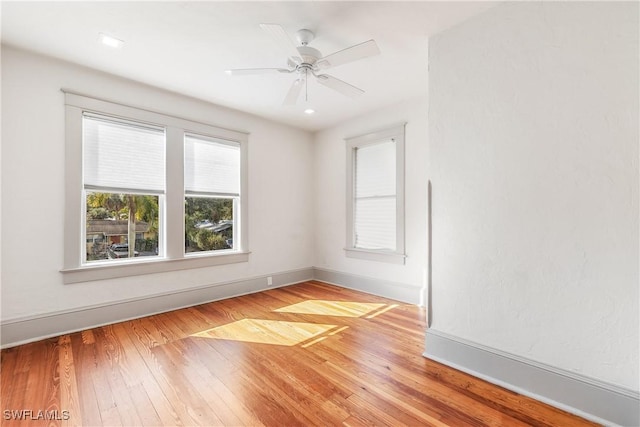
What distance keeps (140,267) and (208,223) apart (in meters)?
1.02

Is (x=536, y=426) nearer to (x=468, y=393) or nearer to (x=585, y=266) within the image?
(x=468, y=393)

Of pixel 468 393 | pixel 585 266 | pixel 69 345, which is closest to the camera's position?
pixel 585 266

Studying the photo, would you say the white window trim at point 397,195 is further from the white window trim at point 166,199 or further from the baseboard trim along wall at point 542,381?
the baseboard trim along wall at point 542,381

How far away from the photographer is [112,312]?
3176 mm

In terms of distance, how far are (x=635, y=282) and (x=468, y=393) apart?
119 centimetres

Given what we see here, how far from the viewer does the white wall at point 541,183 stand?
1645mm

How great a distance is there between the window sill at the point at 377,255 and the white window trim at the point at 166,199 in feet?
5.63

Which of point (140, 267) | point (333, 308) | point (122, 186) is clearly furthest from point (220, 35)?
point (333, 308)

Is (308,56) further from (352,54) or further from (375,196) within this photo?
(375,196)

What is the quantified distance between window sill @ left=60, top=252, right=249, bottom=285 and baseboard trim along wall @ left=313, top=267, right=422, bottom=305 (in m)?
1.56

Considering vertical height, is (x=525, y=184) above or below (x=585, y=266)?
above

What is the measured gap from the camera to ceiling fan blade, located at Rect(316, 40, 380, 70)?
6.55 feet

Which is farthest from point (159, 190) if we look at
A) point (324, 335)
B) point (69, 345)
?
point (324, 335)

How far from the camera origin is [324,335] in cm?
290
